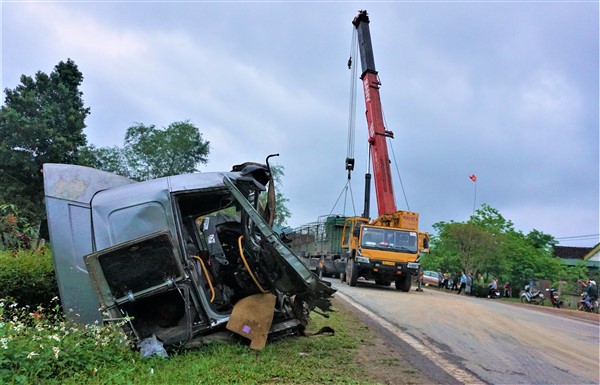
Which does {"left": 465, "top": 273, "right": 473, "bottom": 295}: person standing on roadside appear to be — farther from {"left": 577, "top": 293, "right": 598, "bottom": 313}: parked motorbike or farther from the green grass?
the green grass

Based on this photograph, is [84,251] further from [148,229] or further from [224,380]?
[224,380]

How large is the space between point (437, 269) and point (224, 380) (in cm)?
3560

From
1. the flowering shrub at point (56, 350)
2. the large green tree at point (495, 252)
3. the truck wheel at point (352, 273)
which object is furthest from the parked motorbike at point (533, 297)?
the flowering shrub at point (56, 350)

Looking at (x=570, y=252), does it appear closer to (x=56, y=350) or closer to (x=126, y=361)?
(x=126, y=361)

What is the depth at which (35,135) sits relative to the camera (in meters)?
20.0

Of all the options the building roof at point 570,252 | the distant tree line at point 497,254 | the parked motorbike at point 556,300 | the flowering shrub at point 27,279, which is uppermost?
the building roof at point 570,252

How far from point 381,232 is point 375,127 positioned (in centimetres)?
422

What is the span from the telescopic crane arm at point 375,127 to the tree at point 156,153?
14.5 meters

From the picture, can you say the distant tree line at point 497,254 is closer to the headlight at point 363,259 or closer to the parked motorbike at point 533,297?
the parked motorbike at point 533,297

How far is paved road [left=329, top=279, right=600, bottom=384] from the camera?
5.47m

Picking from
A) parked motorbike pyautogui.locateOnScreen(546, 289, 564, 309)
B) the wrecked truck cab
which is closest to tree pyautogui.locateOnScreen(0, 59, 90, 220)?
the wrecked truck cab

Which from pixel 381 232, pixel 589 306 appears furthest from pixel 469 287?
pixel 381 232

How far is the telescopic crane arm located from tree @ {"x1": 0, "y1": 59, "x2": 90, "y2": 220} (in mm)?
13544

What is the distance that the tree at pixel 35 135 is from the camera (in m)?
19.1
